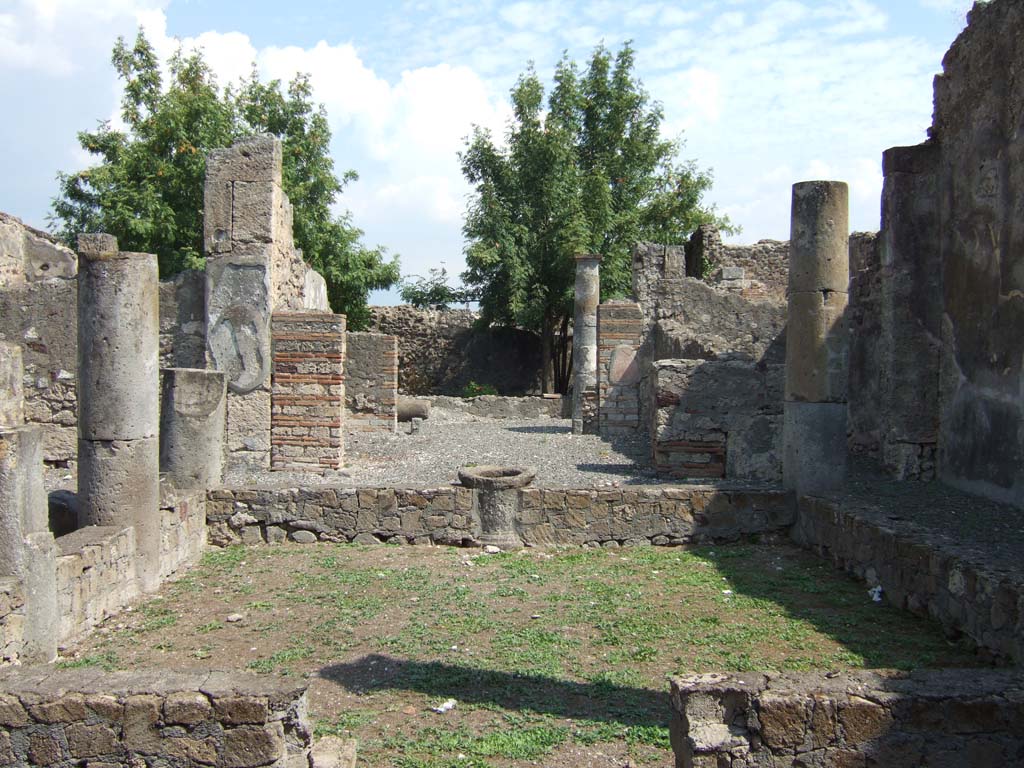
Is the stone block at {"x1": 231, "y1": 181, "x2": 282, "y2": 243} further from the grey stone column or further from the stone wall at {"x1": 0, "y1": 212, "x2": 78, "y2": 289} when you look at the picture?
the stone wall at {"x1": 0, "y1": 212, "x2": 78, "y2": 289}

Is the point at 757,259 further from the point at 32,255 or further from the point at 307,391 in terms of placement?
the point at 32,255

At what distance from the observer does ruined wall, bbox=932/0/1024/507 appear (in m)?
7.97

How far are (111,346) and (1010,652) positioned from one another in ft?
18.6

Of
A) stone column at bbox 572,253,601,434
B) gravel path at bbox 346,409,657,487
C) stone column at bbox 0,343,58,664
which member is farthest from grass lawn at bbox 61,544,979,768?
stone column at bbox 572,253,601,434

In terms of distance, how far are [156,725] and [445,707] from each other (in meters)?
1.37

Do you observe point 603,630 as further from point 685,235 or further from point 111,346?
point 685,235

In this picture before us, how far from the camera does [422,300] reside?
25953 mm

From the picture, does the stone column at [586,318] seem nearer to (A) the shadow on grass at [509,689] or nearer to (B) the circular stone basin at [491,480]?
(B) the circular stone basin at [491,480]

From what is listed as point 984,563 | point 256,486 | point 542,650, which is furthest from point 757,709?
point 256,486

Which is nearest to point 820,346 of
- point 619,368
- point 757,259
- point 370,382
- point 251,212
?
point 251,212

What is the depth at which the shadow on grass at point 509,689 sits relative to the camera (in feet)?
13.7

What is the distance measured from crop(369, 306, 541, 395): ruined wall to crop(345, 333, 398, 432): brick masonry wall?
12.2 metres

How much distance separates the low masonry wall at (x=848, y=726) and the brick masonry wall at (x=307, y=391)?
735 centimetres

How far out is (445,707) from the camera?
4.24m
